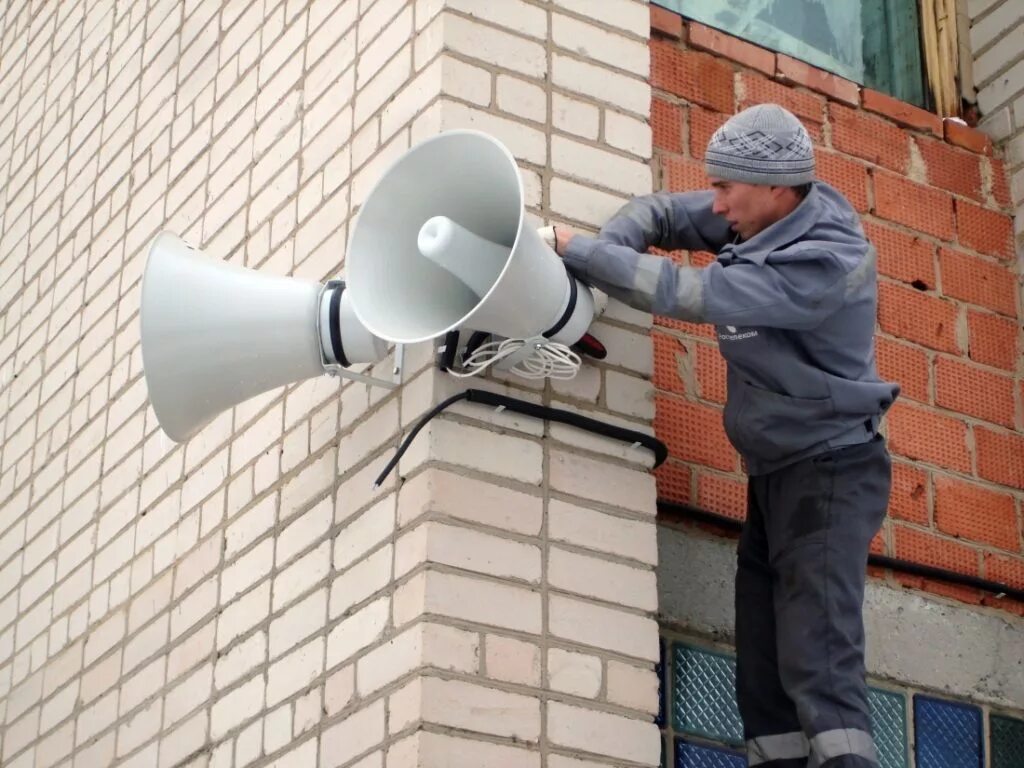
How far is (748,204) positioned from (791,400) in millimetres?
398

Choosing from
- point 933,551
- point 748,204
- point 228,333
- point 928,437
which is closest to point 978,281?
point 928,437

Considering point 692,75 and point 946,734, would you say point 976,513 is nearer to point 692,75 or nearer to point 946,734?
point 946,734

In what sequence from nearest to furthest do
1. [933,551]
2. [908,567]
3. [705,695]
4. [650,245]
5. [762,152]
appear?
[762,152] < [650,245] < [705,695] < [908,567] < [933,551]

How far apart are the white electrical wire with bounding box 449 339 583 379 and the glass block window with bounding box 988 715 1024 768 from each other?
151 cm

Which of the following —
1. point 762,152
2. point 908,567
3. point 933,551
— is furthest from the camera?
point 933,551

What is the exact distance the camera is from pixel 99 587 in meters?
4.98

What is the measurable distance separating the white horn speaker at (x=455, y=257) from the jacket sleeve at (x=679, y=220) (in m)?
0.28

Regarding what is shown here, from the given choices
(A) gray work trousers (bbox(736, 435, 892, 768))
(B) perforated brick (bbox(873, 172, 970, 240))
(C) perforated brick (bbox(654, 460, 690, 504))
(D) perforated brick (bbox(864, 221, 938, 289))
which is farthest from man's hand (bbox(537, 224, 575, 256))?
(B) perforated brick (bbox(873, 172, 970, 240))

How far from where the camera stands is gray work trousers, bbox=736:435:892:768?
3.56 metres

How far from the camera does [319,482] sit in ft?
13.4

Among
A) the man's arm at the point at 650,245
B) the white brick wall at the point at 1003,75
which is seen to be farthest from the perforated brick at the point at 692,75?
the white brick wall at the point at 1003,75

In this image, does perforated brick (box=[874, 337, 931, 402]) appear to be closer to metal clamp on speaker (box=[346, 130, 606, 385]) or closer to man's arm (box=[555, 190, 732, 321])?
man's arm (box=[555, 190, 732, 321])

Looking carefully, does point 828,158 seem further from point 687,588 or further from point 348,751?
point 348,751

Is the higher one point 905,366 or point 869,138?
point 869,138
